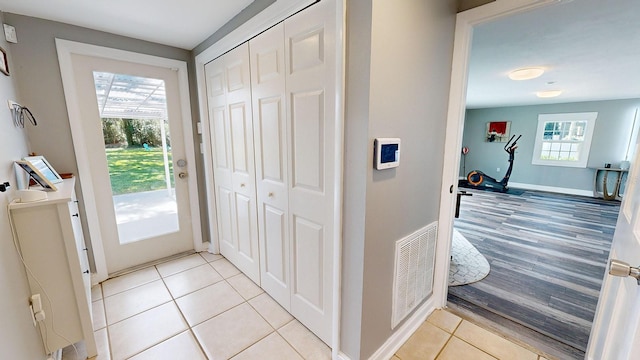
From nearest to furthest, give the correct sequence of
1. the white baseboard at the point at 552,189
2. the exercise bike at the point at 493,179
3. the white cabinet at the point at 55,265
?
the white cabinet at the point at 55,265, the white baseboard at the point at 552,189, the exercise bike at the point at 493,179

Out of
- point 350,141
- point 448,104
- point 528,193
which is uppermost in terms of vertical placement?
point 448,104

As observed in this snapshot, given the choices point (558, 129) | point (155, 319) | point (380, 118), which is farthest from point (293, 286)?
point (558, 129)

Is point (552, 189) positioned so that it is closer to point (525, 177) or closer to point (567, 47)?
point (525, 177)

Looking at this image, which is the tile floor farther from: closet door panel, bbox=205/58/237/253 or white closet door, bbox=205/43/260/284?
closet door panel, bbox=205/58/237/253

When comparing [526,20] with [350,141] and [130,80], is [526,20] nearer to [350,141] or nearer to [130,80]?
[350,141]

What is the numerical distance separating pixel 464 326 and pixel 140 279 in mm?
2697

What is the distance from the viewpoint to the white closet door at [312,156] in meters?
1.27

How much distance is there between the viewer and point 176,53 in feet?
7.84

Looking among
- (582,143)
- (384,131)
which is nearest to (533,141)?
(582,143)

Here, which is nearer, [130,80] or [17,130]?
[17,130]

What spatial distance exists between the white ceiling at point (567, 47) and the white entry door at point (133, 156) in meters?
2.80

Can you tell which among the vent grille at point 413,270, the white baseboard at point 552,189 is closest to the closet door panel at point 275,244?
the vent grille at point 413,270

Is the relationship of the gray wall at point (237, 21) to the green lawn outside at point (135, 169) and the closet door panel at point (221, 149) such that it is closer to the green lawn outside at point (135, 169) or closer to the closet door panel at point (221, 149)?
the closet door panel at point (221, 149)

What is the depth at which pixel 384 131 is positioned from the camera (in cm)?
117
